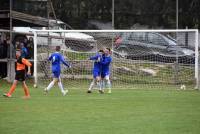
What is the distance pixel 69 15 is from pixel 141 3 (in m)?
4.18

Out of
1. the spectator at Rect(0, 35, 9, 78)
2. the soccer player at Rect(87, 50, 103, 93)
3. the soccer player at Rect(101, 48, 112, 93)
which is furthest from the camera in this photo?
the spectator at Rect(0, 35, 9, 78)

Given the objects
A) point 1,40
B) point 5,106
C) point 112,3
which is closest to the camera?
point 5,106

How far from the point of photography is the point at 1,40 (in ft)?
99.4

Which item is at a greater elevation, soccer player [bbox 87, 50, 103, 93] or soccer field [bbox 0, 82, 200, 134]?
soccer player [bbox 87, 50, 103, 93]

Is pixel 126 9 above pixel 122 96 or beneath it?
above

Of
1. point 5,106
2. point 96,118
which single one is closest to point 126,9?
point 5,106

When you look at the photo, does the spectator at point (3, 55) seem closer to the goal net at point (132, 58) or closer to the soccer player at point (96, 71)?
the goal net at point (132, 58)

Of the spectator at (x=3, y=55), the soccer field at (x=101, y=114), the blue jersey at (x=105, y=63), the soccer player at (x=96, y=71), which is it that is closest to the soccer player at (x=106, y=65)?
the blue jersey at (x=105, y=63)

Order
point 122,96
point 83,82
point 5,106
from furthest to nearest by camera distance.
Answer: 1. point 83,82
2. point 122,96
3. point 5,106

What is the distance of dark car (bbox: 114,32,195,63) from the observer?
28.5 metres

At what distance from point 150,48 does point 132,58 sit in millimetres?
1110

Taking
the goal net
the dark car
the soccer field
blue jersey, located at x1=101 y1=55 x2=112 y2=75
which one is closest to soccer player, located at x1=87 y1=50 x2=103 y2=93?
blue jersey, located at x1=101 y1=55 x2=112 y2=75

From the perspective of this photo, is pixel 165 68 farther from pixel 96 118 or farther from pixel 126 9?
pixel 96 118

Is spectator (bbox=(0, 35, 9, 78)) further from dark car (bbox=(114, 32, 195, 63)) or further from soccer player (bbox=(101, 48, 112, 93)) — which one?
soccer player (bbox=(101, 48, 112, 93))
